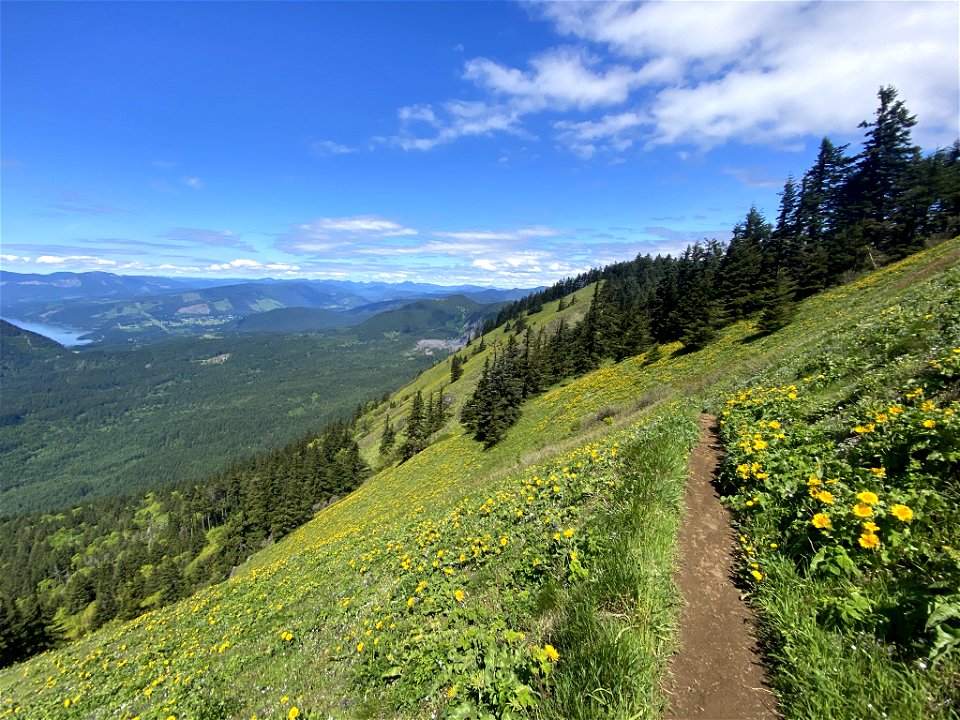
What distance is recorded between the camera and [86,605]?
85.5 meters

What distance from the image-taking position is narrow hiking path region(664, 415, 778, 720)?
10.6 ft

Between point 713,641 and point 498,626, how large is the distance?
237 centimetres

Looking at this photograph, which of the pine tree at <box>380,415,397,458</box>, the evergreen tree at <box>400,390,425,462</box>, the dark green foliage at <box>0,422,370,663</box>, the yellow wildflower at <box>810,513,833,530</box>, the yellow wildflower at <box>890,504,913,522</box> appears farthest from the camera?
the pine tree at <box>380,415,397,458</box>

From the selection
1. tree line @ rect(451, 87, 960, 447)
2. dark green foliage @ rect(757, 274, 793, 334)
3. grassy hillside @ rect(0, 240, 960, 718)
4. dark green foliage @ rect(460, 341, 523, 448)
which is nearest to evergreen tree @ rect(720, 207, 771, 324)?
tree line @ rect(451, 87, 960, 447)

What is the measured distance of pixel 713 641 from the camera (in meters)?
3.79

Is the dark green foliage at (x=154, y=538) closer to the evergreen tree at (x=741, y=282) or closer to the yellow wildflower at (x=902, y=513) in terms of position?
the yellow wildflower at (x=902, y=513)

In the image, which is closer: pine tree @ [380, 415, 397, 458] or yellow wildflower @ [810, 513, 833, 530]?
yellow wildflower @ [810, 513, 833, 530]

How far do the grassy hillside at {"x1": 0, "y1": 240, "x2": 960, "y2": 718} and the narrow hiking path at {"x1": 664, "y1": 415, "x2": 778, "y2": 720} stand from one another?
7.3 inches

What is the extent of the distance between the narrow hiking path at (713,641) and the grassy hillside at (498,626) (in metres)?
0.19

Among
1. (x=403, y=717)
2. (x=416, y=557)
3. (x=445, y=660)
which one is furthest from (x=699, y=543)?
(x=416, y=557)

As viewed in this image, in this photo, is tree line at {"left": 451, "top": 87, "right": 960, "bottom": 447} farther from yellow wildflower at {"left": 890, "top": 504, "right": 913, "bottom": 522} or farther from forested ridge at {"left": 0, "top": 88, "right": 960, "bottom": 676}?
yellow wildflower at {"left": 890, "top": 504, "right": 913, "bottom": 522}

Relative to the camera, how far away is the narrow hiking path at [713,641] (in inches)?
128

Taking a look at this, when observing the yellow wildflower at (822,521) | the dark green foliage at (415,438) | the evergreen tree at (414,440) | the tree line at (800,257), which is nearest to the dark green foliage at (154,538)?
the evergreen tree at (414,440)

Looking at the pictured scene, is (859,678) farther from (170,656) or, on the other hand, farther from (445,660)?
(170,656)
